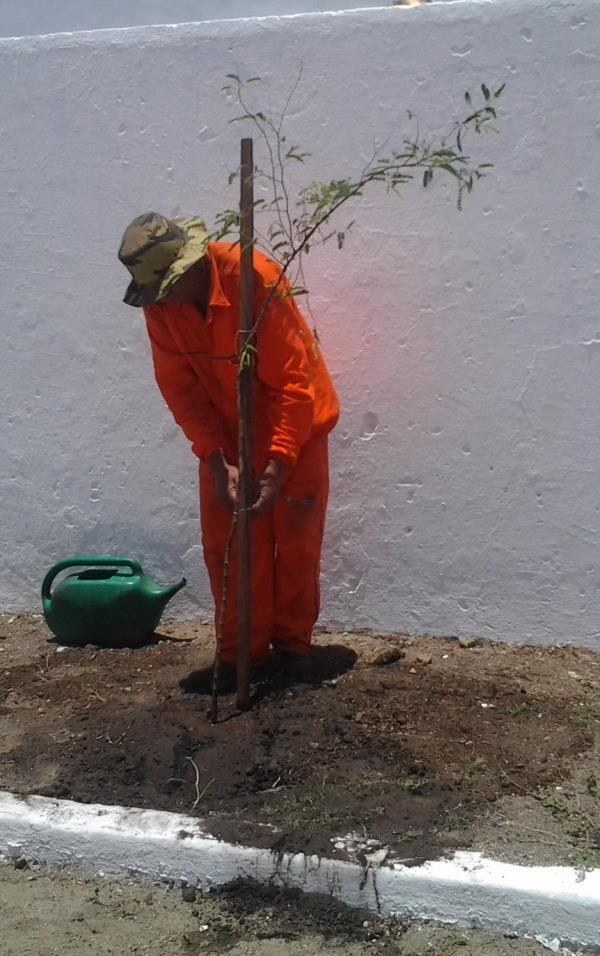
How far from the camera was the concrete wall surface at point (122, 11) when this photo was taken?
638 cm

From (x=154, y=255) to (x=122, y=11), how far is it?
143 inches

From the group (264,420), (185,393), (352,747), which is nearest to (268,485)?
(264,420)

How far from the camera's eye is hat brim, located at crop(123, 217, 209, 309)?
11.6 feet

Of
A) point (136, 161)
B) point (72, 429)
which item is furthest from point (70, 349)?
point (136, 161)

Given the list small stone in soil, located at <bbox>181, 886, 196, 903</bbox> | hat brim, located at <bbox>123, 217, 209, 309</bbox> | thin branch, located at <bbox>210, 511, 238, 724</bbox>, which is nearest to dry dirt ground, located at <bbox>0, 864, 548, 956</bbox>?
small stone in soil, located at <bbox>181, 886, 196, 903</bbox>

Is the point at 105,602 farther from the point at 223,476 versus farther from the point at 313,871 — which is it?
the point at 313,871

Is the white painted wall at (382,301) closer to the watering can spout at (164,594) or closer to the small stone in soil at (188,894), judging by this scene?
the watering can spout at (164,594)

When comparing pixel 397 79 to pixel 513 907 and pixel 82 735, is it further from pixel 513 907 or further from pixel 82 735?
pixel 513 907

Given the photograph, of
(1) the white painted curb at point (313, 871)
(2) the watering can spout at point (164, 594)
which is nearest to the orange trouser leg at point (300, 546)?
(2) the watering can spout at point (164, 594)

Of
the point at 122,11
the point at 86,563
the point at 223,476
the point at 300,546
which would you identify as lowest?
the point at 86,563

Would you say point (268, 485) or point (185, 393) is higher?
point (185, 393)

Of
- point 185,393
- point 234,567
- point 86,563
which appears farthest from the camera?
point 86,563

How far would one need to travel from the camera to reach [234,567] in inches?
161

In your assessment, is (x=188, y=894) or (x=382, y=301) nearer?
(x=188, y=894)
